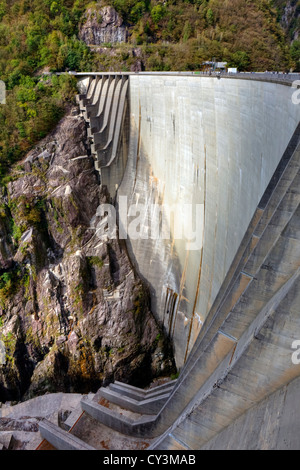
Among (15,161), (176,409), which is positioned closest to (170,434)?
(176,409)

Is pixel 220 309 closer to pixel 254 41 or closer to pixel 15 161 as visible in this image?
pixel 15 161

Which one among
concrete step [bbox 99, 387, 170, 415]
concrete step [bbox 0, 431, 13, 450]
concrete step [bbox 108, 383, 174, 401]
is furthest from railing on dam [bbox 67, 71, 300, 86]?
concrete step [bbox 0, 431, 13, 450]

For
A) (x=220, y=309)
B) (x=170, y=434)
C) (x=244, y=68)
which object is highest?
(x=244, y=68)

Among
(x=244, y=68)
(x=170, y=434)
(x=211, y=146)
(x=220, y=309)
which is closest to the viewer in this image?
(x=170, y=434)

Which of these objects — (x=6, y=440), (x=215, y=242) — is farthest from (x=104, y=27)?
(x=6, y=440)

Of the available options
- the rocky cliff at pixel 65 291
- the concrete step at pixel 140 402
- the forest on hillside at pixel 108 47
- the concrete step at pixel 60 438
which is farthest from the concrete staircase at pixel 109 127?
the concrete step at pixel 60 438

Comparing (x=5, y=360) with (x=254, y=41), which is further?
(x=254, y=41)

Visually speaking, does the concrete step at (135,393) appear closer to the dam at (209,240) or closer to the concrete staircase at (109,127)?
the dam at (209,240)

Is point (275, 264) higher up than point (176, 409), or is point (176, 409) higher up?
point (275, 264)

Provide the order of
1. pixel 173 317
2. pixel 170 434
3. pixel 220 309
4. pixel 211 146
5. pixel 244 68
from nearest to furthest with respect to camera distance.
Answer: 1. pixel 170 434
2. pixel 220 309
3. pixel 211 146
4. pixel 173 317
5. pixel 244 68
